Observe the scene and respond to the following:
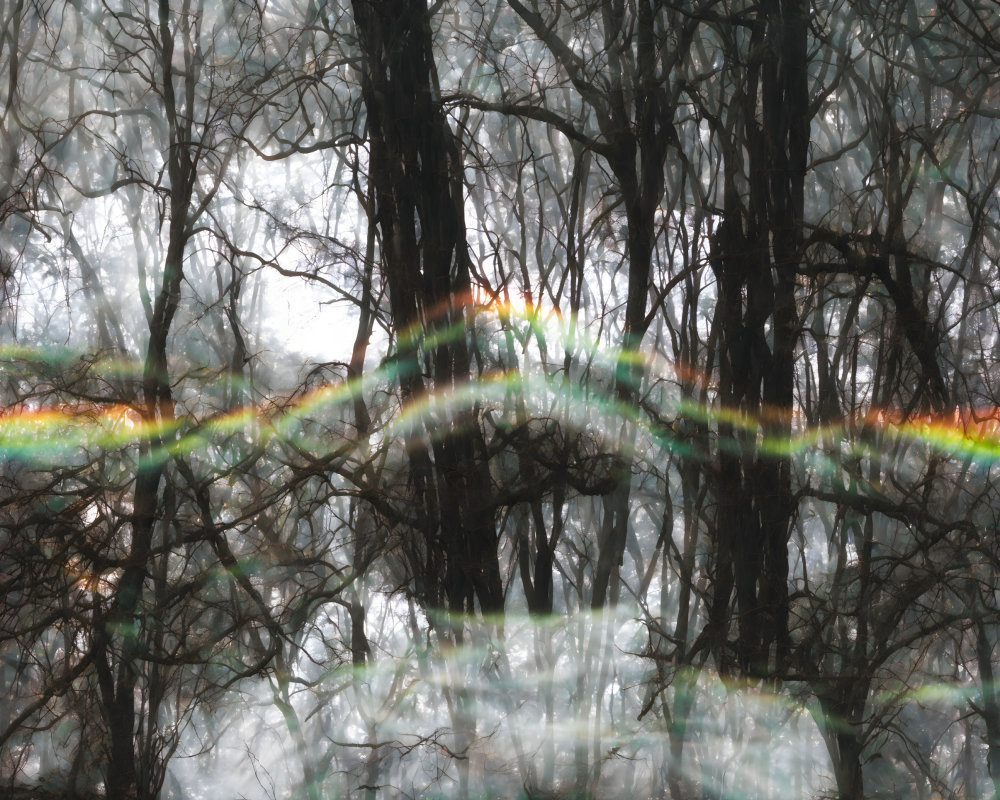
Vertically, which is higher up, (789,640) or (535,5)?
(535,5)

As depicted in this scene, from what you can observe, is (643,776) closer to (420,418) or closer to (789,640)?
(789,640)

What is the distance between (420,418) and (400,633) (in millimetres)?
4562

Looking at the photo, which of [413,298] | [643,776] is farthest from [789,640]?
[643,776]

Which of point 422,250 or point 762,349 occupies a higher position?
point 422,250

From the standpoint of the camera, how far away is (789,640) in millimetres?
2713

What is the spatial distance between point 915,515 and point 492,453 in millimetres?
1218

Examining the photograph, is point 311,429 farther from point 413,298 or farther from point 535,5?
point 535,5

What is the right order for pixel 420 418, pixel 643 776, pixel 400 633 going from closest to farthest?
1. pixel 420 418
2. pixel 643 776
3. pixel 400 633

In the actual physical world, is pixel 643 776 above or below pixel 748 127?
below

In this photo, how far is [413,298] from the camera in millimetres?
2725

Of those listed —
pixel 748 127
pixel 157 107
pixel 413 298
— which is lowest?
pixel 413 298

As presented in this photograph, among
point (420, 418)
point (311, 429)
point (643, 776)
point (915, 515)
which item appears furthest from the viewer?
point (643, 776)

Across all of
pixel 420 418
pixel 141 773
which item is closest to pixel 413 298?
pixel 420 418

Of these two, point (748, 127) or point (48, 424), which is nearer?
point (748, 127)
